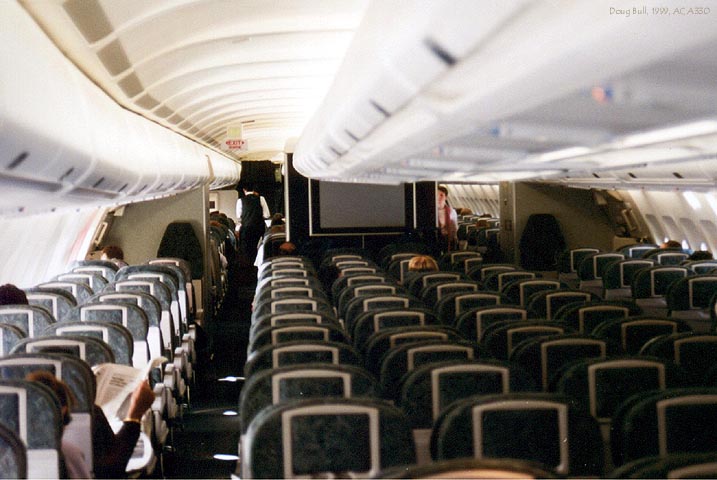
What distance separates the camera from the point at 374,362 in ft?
21.0

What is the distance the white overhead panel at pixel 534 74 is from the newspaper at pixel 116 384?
2545 mm

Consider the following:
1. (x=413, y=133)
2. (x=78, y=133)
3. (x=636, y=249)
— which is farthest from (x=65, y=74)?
(x=636, y=249)

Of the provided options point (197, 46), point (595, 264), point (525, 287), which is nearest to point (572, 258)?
point (595, 264)

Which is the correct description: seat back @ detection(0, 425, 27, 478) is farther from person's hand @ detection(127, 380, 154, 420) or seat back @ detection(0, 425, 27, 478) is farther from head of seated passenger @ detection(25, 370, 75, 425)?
person's hand @ detection(127, 380, 154, 420)

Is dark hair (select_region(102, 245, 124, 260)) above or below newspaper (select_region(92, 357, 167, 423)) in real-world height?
above

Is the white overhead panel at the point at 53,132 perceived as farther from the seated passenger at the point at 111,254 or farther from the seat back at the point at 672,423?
the seated passenger at the point at 111,254

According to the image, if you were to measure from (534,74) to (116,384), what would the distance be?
487cm

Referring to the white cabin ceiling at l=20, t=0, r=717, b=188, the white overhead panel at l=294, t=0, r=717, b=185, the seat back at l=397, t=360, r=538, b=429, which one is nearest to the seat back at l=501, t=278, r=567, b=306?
the white cabin ceiling at l=20, t=0, r=717, b=188

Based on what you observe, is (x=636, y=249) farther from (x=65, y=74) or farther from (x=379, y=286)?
(x=65, y=74)

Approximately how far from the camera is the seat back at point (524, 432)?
390cm

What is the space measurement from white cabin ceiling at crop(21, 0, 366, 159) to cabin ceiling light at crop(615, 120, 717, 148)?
6.50 ft

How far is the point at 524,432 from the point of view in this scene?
3.90 m

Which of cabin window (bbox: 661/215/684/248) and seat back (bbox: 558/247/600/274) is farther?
cabin window (bbox: 661/215/684/248)

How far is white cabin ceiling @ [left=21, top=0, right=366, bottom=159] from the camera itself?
4.89 m
